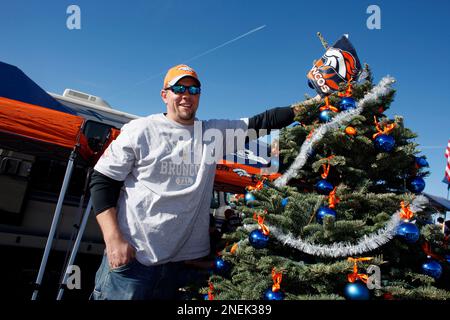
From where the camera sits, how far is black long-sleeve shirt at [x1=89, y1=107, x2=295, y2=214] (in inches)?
83.6

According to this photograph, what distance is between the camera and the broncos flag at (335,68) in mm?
2510

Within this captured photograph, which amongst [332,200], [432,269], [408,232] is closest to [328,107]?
[332,200]

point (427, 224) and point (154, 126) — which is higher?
point (154, 126)

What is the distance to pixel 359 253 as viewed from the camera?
1.92 metres

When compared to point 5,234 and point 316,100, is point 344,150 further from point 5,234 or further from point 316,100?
point 5,234

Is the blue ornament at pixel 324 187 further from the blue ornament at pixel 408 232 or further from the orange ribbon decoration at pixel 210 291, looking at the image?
the orange ribbon decoration at pixel 210 291

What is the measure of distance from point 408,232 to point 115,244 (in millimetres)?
1886

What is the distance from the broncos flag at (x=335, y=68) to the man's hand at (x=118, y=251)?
1.94 meters

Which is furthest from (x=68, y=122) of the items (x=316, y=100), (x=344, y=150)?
(x=344, y=150)

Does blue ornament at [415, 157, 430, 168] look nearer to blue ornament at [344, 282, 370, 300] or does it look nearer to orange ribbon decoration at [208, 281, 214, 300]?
blue ornament at [344, 282, 370, 300]

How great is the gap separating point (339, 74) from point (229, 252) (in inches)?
67.2

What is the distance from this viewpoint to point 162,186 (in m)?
2.19

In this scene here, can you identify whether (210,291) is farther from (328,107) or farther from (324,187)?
(328,107)

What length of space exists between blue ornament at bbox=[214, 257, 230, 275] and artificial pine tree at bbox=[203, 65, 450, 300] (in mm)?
13
